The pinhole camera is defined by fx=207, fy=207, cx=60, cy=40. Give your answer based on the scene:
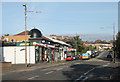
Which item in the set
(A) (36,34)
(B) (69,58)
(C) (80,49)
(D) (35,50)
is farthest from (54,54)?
(C) (80,49)

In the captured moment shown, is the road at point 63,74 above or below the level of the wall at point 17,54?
below

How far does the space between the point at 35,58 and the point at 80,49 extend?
A: 74640 mm

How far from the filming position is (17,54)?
50500mm

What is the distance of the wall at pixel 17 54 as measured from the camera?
164ft

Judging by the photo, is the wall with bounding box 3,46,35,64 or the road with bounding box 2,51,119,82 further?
the wall with bounding box 3,46,35,64

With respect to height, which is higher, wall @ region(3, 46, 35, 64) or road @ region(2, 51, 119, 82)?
wall @ region(3, 46, 35, 64)

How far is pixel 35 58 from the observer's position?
165ft

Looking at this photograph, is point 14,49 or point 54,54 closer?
point 14,49

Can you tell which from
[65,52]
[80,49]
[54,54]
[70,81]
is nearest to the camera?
[70,81]

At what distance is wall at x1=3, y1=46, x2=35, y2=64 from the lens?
49.9 meters

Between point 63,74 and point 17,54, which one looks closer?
point 63,74

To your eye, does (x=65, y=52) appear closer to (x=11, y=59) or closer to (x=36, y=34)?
(x=36, y=34)

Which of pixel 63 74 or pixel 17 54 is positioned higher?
pixel 17 54

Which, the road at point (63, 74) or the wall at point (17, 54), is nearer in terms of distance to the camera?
the road at point (63, 74)
